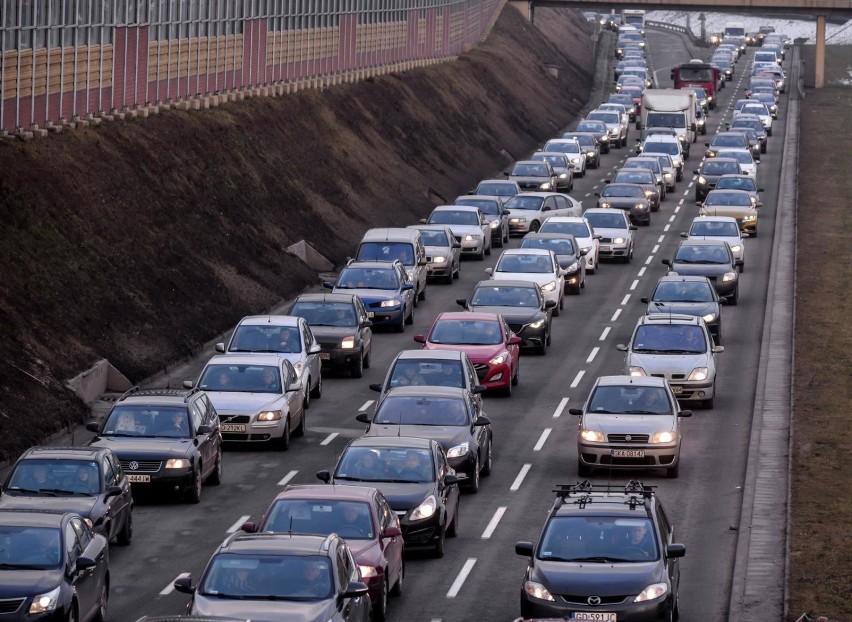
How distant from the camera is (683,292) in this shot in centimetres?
4200

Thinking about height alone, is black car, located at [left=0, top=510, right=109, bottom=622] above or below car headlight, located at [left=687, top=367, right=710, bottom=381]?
below

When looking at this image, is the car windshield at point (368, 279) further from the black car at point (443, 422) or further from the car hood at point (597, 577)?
the car hood at point (597, 577)

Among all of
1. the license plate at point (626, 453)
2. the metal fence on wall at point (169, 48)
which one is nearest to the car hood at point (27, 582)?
the license plate at point (626, 453)

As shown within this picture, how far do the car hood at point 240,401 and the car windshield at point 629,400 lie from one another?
5.28 meters

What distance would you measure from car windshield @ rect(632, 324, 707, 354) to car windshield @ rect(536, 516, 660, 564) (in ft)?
49.7

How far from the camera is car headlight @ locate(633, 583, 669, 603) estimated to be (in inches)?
762

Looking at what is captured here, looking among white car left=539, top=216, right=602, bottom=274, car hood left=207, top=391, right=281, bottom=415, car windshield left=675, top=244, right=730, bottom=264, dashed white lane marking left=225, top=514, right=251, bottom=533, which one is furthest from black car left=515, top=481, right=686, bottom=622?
white car left=539, top=216, right=602, bottom=274

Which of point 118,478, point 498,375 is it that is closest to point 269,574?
point 118,478

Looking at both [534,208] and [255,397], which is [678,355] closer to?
[255,397]

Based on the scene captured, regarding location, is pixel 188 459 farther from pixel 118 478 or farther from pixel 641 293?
pixel 641 293

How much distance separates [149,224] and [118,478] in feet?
74.5

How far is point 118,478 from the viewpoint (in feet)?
79.8

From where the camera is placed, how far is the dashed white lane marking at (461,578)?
22.4m

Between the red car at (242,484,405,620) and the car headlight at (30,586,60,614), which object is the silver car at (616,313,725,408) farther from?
the car headlight at (30,586,60,614)
